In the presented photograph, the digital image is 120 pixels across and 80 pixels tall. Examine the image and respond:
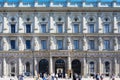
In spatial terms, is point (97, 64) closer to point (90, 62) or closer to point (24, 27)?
point (90, 62)

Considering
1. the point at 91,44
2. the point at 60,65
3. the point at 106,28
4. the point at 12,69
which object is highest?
the point at 106,28

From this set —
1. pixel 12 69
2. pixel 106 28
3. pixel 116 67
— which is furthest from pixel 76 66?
pixel 12 69

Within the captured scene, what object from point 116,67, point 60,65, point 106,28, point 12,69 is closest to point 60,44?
point 60,65

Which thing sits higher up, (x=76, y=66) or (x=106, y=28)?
(x=106, y=28)

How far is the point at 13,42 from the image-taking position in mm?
75438

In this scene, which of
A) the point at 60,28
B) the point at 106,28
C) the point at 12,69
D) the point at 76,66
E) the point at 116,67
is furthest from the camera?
the point at 106,28

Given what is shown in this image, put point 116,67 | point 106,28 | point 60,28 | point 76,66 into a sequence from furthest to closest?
point 106,28 → point 60,28 → point 76,66 → point 116,67

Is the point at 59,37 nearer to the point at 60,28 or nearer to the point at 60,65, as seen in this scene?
the point at 60,28

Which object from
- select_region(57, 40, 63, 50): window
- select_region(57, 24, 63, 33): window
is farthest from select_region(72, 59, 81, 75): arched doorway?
select_region(57, 24, 63, 33): window

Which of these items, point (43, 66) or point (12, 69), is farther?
point (43, 66)

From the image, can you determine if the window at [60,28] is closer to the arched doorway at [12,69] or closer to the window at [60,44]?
the window at [60,44]

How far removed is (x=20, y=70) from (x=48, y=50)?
603 cm

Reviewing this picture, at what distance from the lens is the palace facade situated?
74.8m

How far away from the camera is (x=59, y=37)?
247 feet
